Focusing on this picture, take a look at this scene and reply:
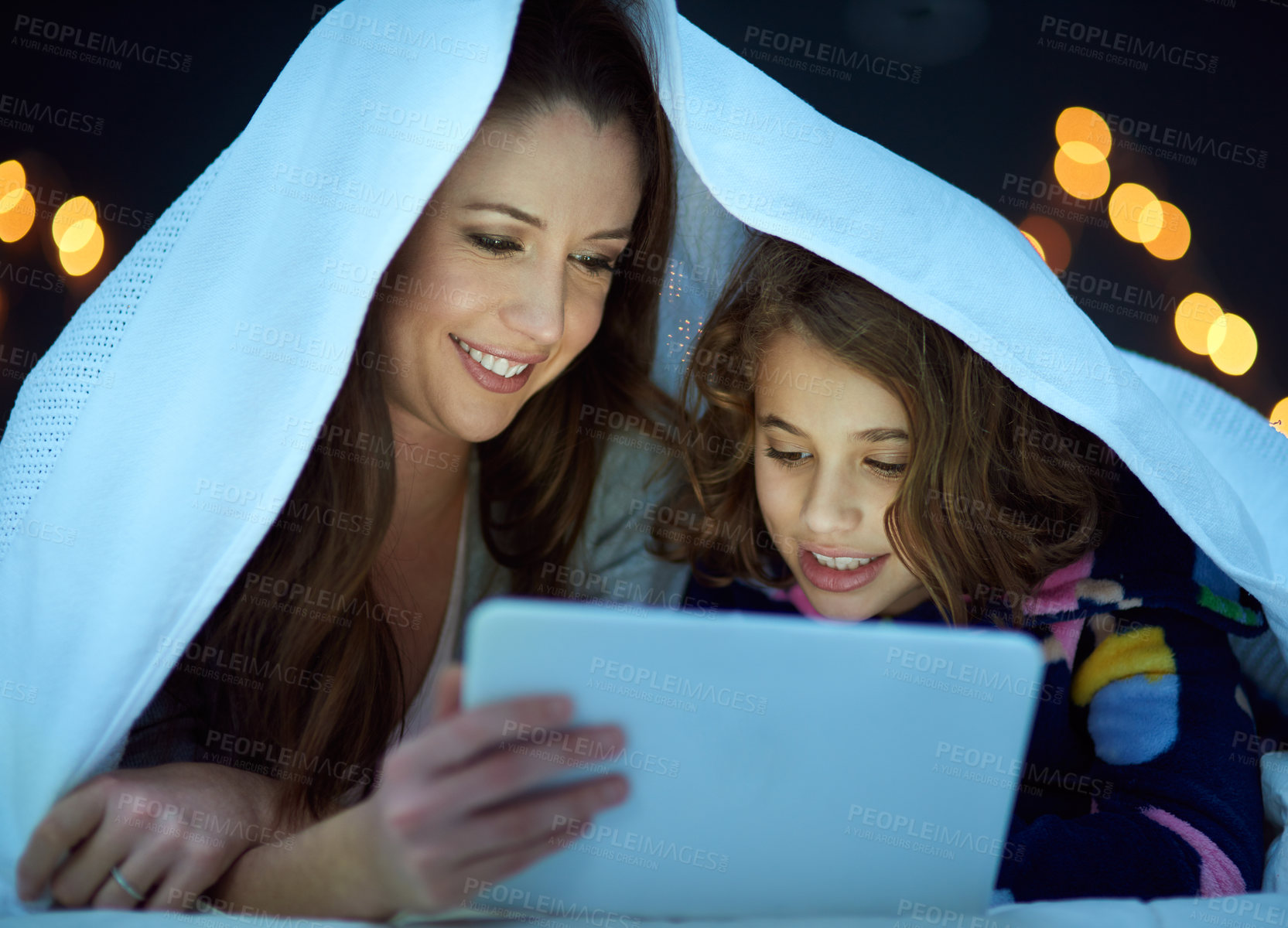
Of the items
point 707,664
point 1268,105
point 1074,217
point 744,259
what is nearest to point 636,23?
point 744,259

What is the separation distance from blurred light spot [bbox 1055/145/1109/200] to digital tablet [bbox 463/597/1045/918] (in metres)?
1.15

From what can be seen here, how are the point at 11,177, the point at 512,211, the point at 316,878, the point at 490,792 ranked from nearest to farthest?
the point at 490,792 → the point at 316,878 → the point at 512,211 → the point at 11,177

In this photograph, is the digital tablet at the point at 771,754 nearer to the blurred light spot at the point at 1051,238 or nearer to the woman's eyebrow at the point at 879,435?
the woman's eyebrow at the point at 879,435

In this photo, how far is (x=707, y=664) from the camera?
0.70 meters

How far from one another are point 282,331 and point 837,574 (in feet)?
2.29

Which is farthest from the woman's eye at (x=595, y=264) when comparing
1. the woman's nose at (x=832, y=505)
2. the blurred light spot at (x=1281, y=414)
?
the blurred light spot at (x=1281, y=414)

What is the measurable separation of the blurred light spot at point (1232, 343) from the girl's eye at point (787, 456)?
955 millimetres

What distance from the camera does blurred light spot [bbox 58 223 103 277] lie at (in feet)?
4.84

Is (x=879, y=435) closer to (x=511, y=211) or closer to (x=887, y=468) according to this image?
(x=887, y=468)

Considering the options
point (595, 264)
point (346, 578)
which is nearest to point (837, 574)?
point (595, 264)

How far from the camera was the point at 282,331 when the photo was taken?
0.84m

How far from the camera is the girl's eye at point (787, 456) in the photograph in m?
1.12

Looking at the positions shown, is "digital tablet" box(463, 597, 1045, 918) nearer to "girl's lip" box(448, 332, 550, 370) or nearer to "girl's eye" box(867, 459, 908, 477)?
"girl's eye" box(867, 459, 908, 477)

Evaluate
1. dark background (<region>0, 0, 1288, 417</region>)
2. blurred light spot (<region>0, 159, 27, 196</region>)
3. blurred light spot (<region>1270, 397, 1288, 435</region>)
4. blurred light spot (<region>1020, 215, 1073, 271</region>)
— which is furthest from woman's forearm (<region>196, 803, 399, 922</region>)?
blurred light spot (<region>1270, 397, 1288, 435</region>)
